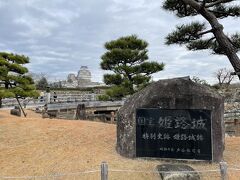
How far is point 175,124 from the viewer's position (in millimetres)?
6773

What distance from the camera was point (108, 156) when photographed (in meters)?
6.94

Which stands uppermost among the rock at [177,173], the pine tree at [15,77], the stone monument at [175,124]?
the pine tree at [15,77]

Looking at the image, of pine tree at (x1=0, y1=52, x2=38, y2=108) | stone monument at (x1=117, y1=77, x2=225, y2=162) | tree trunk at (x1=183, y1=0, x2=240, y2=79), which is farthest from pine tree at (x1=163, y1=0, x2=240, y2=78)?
pine tree at (x1=0, y1=52, x2=38, y2=108)

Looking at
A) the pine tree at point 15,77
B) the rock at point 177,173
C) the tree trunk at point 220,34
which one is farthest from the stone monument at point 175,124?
the pine tree at point 15,77

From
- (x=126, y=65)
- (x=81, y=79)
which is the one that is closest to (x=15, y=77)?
(x=126, y=65)

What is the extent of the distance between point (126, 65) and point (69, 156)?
14.9m

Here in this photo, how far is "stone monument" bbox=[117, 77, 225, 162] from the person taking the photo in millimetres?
6664

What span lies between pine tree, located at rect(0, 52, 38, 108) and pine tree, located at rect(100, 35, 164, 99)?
21.8 feet

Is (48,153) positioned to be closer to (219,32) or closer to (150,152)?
(150,152)

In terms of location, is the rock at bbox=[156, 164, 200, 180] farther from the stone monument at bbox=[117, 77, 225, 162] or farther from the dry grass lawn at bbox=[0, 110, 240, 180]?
the stone monument at bbox=[117, 77, 225, 162]

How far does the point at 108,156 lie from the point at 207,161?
2211 millimetres

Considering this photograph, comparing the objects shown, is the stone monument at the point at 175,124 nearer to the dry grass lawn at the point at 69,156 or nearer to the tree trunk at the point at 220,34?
the dry grass lawn at the point at 69,156

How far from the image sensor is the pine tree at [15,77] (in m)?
14.6

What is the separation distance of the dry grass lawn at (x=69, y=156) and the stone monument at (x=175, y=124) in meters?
0.29
